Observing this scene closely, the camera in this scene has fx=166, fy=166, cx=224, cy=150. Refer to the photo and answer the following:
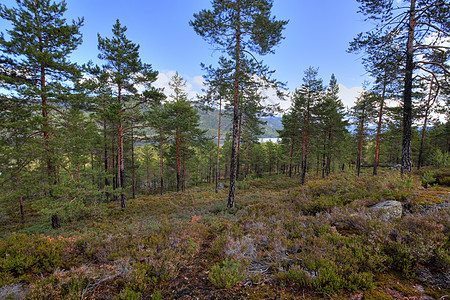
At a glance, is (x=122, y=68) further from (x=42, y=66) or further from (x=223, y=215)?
(x=223, y=215)

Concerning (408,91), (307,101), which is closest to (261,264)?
(408,91)

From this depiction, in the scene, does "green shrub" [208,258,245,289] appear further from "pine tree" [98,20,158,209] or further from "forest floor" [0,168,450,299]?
"pine tree" [98,20,158,209]

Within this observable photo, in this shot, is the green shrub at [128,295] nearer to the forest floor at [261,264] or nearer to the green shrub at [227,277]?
the forest floor at [261,264]

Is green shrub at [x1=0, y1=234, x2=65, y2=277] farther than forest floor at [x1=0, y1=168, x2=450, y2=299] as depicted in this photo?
Yes

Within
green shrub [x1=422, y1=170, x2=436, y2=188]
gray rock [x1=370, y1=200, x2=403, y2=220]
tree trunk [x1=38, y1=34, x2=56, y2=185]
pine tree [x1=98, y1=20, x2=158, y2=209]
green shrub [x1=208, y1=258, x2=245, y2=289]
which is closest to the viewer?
green shrub [x1=208, y1=258, x2=245, y2=289]

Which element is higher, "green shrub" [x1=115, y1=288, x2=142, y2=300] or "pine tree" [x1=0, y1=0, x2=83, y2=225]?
"pine tree" [x1=0, y1=0, x2=83, y2=225]

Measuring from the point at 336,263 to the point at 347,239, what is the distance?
3.26ft

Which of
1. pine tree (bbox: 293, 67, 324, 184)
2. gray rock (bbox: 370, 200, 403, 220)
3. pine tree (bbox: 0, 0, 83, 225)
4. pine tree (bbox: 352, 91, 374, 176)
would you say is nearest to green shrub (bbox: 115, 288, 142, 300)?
gray rock (bbox: 370, 200, 403, 220)

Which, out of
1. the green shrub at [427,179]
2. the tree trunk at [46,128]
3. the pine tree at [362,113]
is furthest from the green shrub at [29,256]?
the pine tree at [362,113]

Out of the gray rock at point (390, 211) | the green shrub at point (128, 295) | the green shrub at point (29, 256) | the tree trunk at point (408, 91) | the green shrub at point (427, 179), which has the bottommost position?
the green shrub at point (29, 256)

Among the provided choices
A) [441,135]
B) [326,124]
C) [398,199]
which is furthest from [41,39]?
[441,135]

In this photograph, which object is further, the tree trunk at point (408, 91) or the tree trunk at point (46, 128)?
the tree trunk at point (46, 128)

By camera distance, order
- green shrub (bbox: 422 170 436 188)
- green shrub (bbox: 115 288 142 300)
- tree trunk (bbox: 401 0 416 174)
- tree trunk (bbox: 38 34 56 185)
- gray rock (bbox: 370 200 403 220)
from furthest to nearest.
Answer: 1. tree trunk (bbox: 38 34 56 185)
2. tree trunk (bbox: 401 0 416 174)
3. green shrub (bbox: 422 170 436 188)
4. gray rock (bbox: 370 200 403 220)
5. green shrub (bbox: 115 288 142 300)

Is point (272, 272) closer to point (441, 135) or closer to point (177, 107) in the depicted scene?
point (177, 107)
